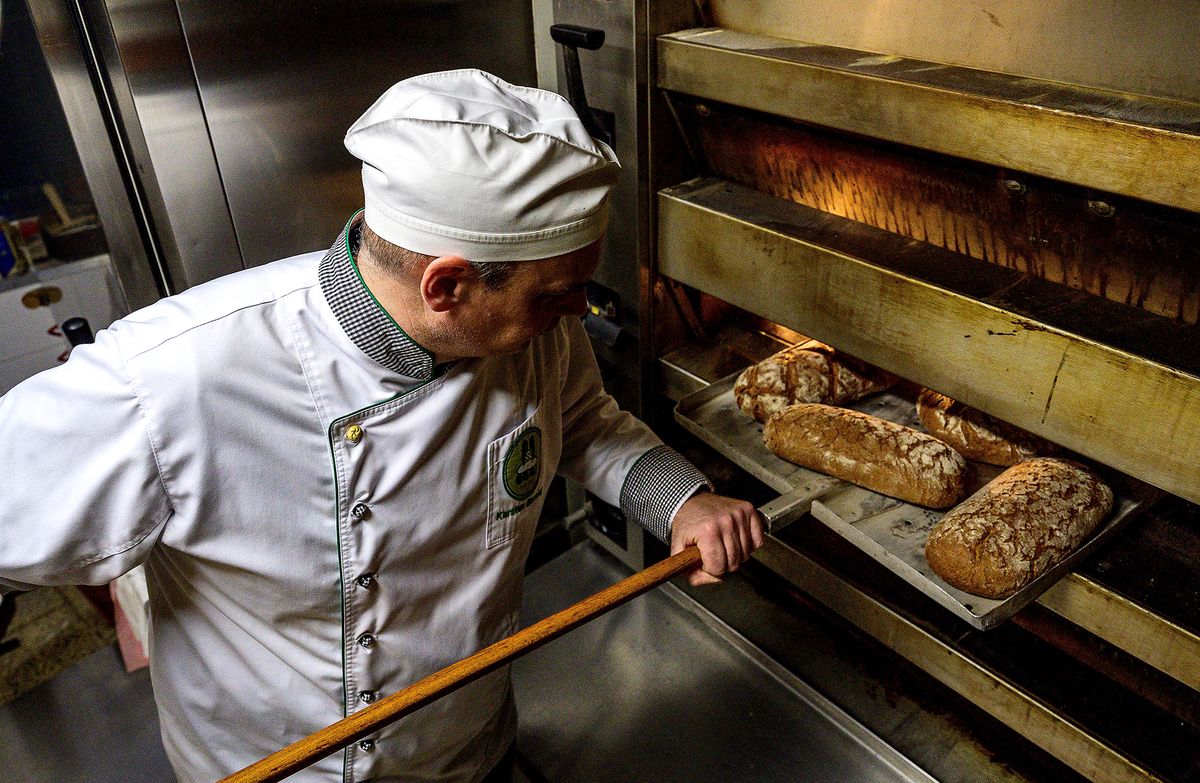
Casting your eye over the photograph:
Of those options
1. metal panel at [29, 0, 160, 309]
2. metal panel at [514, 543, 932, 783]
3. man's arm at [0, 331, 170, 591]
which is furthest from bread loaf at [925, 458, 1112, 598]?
metal panel at [29, 0, 160, 309]

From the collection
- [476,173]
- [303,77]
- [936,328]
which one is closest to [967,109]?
[936,328]

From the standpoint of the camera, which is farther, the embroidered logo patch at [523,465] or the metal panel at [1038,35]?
the embroidered logo patch at [523,465]

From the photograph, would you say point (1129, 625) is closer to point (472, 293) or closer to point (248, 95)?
point (472, 293)

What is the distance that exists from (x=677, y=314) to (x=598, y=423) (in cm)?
41

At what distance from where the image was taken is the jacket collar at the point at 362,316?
42.7 inches

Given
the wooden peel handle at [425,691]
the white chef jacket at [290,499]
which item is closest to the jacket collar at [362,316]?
the white chef jacket at [290,499]

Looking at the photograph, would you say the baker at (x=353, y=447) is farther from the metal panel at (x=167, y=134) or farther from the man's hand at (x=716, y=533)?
the metal panel at (x=167, y=134)

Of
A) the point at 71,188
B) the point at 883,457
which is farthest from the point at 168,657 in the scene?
the point at 71,188

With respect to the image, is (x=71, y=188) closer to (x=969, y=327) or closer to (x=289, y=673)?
(x=289, y=673)

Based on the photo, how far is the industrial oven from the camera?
1.06 metres

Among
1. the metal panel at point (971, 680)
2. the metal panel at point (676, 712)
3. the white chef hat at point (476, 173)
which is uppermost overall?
the white chef hat at point (476, 173)

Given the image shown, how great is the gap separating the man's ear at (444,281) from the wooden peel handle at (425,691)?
1.34ft

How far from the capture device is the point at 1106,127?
0.99 metres

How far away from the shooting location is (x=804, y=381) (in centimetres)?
158
